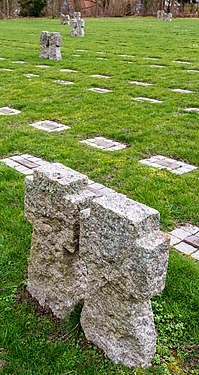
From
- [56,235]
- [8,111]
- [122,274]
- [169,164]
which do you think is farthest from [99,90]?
[122,274]

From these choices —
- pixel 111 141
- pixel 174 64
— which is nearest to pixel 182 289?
pixel 111 141

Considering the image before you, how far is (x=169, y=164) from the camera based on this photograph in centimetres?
496

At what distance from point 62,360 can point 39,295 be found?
53 centimetres

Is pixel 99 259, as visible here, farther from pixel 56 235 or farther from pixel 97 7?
pixel 97 7

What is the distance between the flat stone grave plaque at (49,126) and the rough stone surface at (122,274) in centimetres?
420

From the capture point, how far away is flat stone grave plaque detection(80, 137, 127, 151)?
548 centimetres

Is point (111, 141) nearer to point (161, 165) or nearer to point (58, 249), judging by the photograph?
point (161, 165)

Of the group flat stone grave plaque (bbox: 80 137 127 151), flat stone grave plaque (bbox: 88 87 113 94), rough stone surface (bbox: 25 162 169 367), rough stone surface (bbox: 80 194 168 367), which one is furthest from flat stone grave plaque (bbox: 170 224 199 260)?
flat stone grave plaque (bbox: 88 87 113 94)

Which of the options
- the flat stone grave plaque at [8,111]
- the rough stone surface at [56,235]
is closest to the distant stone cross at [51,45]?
the flat stone grave plaque at [8,111]

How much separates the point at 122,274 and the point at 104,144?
379 cm

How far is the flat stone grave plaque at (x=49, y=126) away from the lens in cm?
620

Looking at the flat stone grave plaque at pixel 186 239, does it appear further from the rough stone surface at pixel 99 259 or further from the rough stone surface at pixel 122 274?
the rough stone surface at pixel 122 274

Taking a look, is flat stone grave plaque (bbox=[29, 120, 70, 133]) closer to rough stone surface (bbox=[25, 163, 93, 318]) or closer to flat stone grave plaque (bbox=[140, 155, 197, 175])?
flat stone grave plaque (bbox=[140, 155, 197, 175])

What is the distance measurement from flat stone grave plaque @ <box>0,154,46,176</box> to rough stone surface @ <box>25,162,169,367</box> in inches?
85.2
